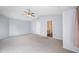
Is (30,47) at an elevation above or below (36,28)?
below

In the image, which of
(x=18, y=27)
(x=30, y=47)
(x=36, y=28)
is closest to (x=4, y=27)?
(x=18, y=27)

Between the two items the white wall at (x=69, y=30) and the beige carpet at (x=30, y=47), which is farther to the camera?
the white wall at (x=69, y=30)

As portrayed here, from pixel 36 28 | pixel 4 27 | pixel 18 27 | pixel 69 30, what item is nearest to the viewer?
pixel 69 30


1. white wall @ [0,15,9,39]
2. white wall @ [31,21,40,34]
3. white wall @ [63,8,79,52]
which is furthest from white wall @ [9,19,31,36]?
white wall @ [63,8,79,52]

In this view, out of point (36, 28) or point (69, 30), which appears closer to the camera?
point (69, 30)

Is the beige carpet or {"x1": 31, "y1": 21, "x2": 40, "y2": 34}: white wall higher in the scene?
{"x1": 31, "y1": 21, "x2": 40, "y2": 34}: white wall

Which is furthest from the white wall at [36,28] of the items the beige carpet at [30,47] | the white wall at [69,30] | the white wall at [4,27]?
the white wall at [69,30]

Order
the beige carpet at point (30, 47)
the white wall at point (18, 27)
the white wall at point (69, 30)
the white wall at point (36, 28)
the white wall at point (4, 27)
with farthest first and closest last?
the white wall at point (36, 28) → the white wall at point (18, 27) → the white wall at point (4, 27) → the white wall at point (69, 30) → the beige carpet at point (30, 47)

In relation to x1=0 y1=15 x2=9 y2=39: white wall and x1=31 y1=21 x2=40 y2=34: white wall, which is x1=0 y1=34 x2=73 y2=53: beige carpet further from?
x1=31 y1=21 x2=40 y2=34: white wall

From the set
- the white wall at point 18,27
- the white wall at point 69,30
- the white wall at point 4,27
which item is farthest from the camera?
the white wall at point 18,27

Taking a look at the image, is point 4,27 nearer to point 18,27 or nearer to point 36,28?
point 18,27

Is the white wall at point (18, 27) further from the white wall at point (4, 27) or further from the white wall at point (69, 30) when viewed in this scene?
the white wall at point (69, 30)

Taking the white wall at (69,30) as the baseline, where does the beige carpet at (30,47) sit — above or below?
below
